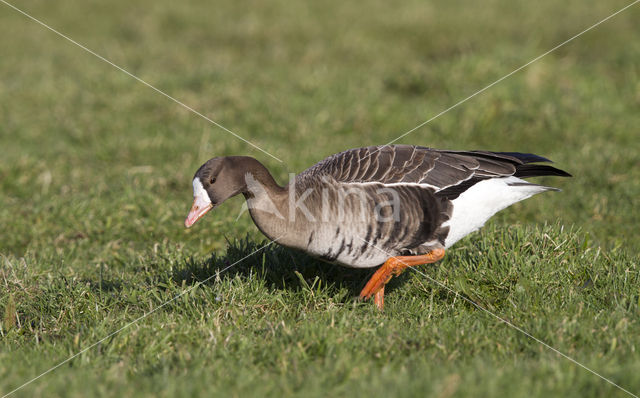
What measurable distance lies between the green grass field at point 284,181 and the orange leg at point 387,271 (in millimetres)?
185

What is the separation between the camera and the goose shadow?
16.2 feet

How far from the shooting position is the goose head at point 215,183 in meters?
4.49

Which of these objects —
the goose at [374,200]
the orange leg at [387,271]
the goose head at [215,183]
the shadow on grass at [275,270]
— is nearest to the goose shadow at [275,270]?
the shadow on grass at [275,270]

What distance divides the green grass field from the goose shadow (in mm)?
21

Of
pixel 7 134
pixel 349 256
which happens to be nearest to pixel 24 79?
pixel 7 134

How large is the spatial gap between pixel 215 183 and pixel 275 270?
0.93 meters

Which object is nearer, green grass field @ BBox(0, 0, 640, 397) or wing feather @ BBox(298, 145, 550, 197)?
green grass field @ BBox(0, 0, 640, 397)

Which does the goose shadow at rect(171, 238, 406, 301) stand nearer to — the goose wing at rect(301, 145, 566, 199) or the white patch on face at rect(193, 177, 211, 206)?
the white patch on face at rect(193, 177, 211, 206)

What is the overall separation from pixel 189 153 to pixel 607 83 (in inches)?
247

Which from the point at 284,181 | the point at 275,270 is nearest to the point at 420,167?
the point at 275,270

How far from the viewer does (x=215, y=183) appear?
14.8 feet

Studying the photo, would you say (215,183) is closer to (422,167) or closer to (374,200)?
(374,200)

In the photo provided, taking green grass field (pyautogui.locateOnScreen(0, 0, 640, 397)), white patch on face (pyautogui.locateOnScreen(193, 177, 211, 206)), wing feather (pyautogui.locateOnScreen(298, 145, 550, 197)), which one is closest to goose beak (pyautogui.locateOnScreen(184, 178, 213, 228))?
white patch on face (pyautogui.locateOnScreen(193, 177, 211, 206))

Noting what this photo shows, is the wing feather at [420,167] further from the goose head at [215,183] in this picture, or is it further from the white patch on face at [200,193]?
the white patch on face at [200,193]
